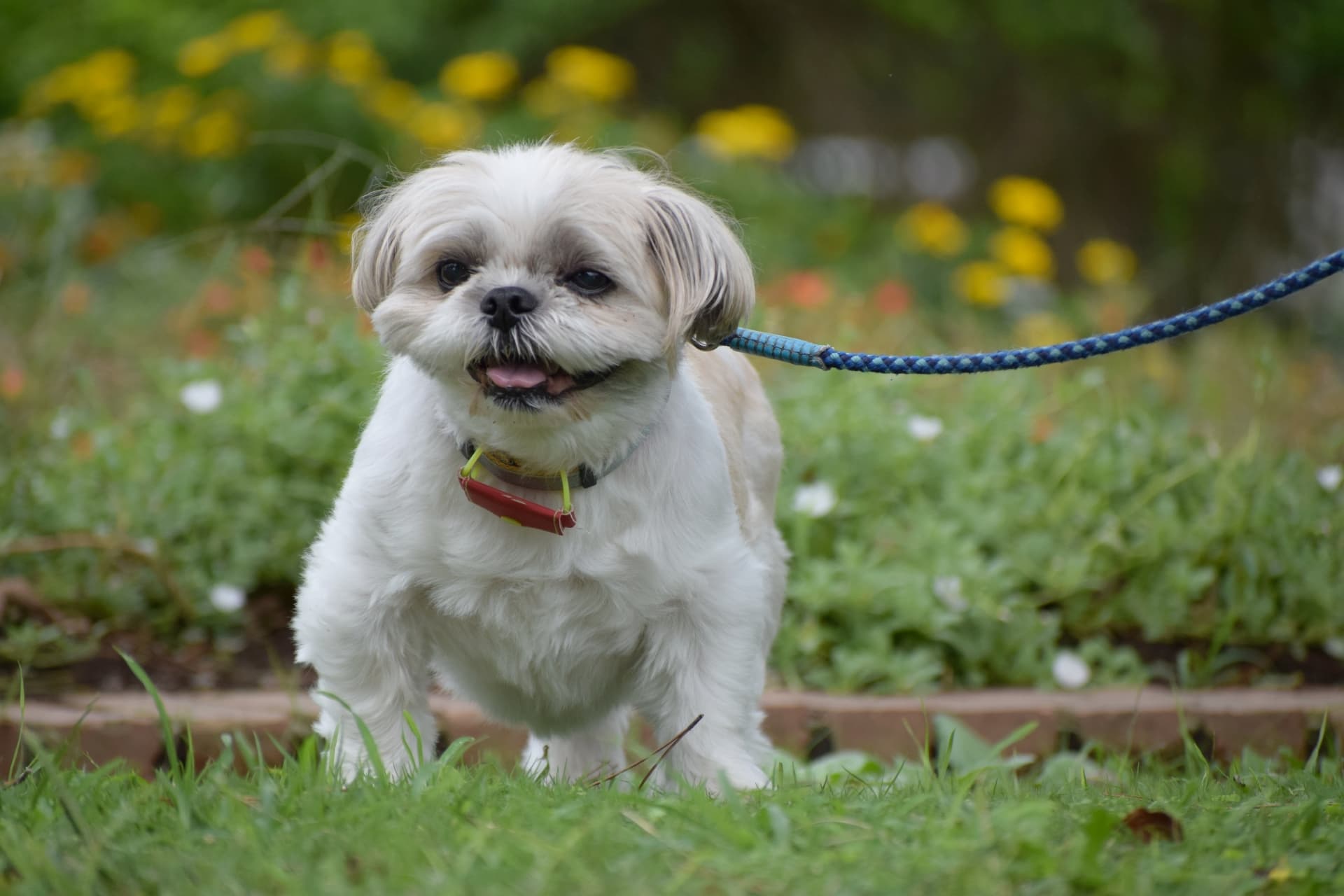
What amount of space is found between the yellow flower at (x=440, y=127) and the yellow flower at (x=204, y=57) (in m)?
1.27

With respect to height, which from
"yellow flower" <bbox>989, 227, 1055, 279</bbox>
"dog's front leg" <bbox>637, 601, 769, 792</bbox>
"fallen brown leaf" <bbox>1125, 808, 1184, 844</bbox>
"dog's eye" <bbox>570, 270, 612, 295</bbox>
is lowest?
"dog's front leg" <bbox>637, 601, 769, 792</bbox>

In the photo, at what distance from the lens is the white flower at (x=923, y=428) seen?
4891 millimetres

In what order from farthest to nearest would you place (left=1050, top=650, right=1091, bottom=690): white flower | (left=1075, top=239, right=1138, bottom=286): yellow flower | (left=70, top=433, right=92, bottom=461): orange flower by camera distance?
(left=1075, top=239, right=1138, bottom=286): yellow flower → (left=70, top=433, right=92, bottom=461): orange flower → (left=1050, top=650, right=1091, bottom=690): white flower

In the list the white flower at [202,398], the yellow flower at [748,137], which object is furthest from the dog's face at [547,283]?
the yellow flower at [748,137]

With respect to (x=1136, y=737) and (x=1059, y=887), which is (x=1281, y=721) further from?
(x=1059, y=887)

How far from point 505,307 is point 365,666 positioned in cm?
88

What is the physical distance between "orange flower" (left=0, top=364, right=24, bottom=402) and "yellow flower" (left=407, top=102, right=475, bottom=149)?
3974mm

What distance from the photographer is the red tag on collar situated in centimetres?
292

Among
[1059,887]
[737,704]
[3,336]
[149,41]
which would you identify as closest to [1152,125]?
[149,41]

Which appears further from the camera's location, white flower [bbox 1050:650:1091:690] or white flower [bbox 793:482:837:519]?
white flower [bbox 793:482:837:519]

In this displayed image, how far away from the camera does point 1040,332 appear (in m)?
7.01

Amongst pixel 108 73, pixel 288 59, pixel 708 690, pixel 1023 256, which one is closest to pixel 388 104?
pixel 288 59

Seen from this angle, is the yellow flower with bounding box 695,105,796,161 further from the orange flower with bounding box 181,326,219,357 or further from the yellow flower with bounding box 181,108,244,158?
the orange flower with bounding box 181,326,219,357

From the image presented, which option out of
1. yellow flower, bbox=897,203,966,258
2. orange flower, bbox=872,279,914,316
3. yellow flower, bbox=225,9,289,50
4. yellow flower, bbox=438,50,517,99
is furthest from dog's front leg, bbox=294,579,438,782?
yellow flower, bbox=225,9,289,50
